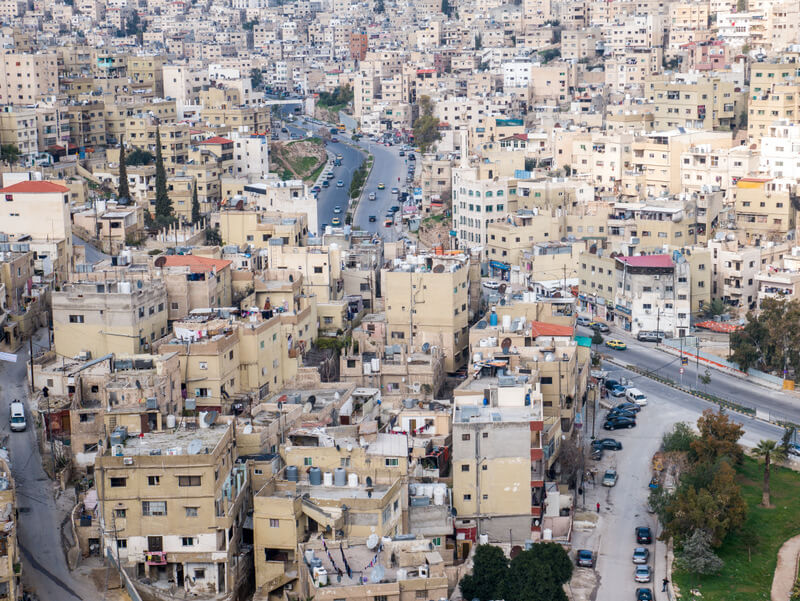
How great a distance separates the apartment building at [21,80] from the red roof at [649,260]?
1345 inches

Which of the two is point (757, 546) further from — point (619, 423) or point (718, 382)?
point (718, 382)

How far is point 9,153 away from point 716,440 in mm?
35985

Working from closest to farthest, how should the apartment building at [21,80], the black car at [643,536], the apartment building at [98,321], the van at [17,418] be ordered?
the black car at [643,536] → the van at [17,418] → the apartment building at [98,321] → the apartment building at [21,80]

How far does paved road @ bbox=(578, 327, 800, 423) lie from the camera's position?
42375 millimetres

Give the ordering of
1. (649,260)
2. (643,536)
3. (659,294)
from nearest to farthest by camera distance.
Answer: (643,536)
(659,294)
(649,260)

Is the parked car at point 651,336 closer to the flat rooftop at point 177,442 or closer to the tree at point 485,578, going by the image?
the flat rooftop at point 177,442

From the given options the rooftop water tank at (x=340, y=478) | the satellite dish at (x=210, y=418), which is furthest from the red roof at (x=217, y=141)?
the rooftop water tank at (x=340, y=478)

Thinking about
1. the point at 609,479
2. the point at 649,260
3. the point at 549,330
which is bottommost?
the point at 609,479

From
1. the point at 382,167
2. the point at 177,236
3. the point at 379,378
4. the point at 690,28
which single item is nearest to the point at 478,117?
the point at 382,167

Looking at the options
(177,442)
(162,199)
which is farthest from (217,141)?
(177,442)

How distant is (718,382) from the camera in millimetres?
44406

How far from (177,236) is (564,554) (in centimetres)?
2515

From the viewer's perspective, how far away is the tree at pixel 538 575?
1132 inches

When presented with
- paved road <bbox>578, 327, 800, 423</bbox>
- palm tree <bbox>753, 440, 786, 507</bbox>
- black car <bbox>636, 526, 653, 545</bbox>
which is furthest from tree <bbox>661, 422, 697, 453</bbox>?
paved road <bbox>578, 327, 800, 423</bbox>
